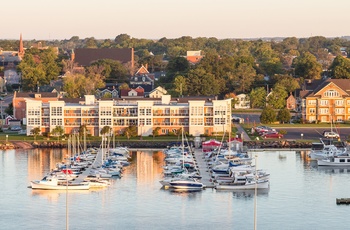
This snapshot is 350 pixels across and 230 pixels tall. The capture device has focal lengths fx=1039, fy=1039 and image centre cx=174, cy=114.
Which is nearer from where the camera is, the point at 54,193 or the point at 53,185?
the point at 54,193

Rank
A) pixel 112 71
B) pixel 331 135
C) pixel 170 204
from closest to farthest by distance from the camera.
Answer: pixel 170 204 < pixel 331 135 < pixel 112 71

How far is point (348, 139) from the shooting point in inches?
1532

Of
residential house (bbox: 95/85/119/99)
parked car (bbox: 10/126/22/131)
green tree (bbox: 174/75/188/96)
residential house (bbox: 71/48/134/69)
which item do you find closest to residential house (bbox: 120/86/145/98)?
residential house (bbox: 95/85/119/99)

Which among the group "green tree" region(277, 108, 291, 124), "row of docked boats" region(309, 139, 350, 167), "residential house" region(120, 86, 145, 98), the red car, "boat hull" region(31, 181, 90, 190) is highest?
"residential house" region(120, 86, 145, 98)

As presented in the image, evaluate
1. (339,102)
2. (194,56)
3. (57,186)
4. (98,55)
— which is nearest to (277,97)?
(339,102)

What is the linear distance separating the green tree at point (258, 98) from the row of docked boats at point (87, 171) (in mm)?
15866

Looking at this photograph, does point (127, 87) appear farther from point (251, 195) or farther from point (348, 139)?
point (251, 195)

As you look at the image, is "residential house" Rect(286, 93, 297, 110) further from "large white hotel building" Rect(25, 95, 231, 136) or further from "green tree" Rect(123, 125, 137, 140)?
"green tree" Rect(123, 125, 137, 140)

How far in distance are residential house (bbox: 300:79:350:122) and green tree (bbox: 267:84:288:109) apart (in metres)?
3.64

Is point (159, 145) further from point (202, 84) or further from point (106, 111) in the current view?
point (202, 84)

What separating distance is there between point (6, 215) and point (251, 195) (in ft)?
22.3

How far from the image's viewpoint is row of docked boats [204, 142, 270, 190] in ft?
95.0

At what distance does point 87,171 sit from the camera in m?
32.2

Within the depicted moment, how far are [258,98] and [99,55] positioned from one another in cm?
2111
